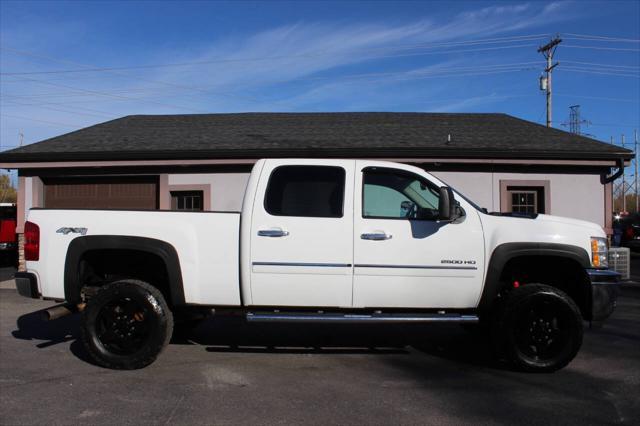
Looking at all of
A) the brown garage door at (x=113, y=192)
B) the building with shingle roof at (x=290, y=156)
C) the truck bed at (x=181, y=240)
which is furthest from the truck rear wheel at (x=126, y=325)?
the brown garage door at (x=113, y=192)

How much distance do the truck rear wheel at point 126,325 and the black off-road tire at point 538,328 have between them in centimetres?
330

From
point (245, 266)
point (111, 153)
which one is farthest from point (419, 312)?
point (111, 153)

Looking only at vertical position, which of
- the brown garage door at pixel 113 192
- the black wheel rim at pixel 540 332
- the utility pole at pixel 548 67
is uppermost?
the utility pole at pixel 548 67

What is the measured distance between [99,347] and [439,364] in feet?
11.4

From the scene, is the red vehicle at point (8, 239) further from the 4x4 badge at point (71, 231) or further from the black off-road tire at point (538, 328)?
the black off-road tire at point (538, 328)

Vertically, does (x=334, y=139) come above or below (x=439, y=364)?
above

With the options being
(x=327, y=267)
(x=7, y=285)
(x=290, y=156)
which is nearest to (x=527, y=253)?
(x=327, y=267)

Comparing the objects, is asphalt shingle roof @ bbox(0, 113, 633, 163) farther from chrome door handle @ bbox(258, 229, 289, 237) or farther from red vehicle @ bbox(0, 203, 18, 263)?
chrome door handle @ bbox(258, 229, 289, 237)

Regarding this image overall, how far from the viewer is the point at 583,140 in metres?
12.9

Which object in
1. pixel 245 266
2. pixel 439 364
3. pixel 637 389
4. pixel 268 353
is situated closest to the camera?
pixel 637 389

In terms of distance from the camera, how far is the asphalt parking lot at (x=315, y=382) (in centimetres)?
412

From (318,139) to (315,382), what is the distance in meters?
8.51

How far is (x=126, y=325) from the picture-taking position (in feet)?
17.4

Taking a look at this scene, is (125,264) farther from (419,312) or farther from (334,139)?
(334,139)
